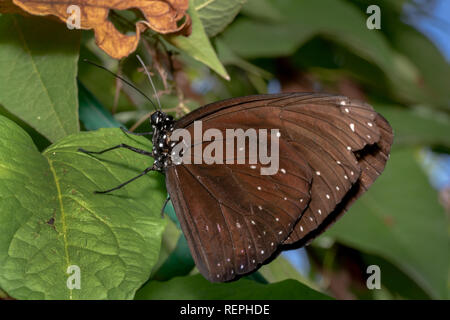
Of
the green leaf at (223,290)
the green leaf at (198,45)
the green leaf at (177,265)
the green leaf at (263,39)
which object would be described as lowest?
the green leaf at (223,290)

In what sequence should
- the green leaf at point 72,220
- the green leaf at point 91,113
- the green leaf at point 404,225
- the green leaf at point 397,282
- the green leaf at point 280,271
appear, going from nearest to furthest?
the green leaf at point 72,220 < the green leaf at point 91,113 < the green leaf at point 280,271 < the green leaf at point 404,225 < the green leaf at point 397,282

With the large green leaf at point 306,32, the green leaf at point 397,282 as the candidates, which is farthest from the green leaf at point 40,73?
the green leaf at point 397,282

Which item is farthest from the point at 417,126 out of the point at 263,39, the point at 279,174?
the point at 279,174

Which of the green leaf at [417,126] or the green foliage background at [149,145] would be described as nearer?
the green foliage background at [149,145]

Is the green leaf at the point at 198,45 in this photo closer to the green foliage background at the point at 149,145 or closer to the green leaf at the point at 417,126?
the green foliage background at the point at 149,145

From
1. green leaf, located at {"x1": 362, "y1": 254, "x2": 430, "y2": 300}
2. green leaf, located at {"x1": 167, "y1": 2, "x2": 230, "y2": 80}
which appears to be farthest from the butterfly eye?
green leaf, located at {"x1": 362, "y1": 254, "x2": 430, "y2": 300}

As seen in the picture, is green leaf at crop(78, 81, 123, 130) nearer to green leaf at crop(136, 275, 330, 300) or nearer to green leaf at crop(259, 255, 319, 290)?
green leaf at crop(136, 275, 330, 300)

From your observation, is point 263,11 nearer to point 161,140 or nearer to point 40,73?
point 161,140

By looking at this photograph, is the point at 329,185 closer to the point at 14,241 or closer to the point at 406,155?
the point at 14,241
